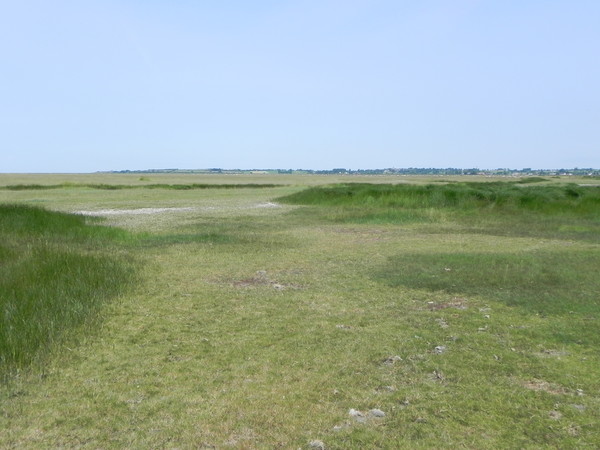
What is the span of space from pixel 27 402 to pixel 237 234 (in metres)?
12.9

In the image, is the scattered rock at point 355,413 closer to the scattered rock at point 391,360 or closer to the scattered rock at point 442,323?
the scattered rock at point 391,360

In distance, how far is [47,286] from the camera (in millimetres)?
8984

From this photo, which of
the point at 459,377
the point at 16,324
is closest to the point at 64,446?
the point at 16,324

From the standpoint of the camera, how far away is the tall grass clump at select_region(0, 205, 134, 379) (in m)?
6.33

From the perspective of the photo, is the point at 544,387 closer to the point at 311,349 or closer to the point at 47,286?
the point at 311,349

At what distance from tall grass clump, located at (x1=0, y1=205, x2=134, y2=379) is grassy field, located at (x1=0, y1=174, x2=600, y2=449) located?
0.23 feet

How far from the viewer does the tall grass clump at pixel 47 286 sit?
6.33 meters

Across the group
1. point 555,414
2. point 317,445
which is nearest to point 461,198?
point 555,414

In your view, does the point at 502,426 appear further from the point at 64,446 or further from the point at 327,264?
the point at 327,264

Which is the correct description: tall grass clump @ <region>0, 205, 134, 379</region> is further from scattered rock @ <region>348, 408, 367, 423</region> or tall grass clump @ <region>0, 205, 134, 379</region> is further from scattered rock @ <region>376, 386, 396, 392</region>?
scattered rock @ <region>376, 386, 396, 392</region>

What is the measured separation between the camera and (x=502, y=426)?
4.46 meters

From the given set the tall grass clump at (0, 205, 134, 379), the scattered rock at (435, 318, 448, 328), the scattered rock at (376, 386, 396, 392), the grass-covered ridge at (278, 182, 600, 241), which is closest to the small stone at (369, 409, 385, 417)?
the scattered rock at (376, 386, 396, 392)

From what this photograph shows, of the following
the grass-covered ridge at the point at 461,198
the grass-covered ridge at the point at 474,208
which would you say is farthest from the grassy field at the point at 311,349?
the grass-covered ridge at the point at 461,198

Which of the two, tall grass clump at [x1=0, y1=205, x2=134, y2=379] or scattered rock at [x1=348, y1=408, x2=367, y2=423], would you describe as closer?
scattered rock at [x1=348, y1=408, x2=367, y2=423]
